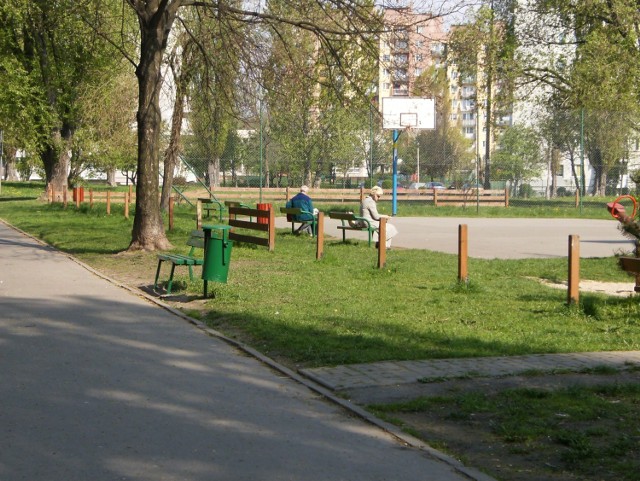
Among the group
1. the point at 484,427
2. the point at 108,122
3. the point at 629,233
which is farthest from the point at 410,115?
the point at 484,427

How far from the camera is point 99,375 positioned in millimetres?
8062

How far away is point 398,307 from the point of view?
11.9m

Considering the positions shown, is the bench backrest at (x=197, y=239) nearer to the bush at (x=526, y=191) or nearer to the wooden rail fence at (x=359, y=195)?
the wooden rail fence at (x=359, y=195)

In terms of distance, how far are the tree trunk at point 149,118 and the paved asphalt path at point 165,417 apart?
8.71m

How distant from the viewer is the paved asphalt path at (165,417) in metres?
5.53

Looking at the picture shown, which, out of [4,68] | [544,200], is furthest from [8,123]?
[544,200]

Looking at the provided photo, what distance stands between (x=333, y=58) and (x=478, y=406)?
43.9 ft

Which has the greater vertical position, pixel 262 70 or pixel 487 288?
pixel 262 70

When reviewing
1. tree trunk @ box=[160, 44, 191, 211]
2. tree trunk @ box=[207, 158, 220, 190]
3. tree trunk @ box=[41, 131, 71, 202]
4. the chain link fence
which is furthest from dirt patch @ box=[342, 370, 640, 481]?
tree trunk @ box=[41, 131, 71, 202]

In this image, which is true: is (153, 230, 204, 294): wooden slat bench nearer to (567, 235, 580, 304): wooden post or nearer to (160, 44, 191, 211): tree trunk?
(567, 235, 580, 304): wooden post

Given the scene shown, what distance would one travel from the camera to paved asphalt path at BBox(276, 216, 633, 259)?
69.8ft

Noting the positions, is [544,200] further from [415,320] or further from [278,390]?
[278,390]

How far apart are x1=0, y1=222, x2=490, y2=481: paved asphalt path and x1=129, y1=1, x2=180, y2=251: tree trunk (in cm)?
871

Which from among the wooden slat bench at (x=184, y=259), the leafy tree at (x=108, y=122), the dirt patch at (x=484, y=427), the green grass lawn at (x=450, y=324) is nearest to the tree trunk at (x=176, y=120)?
the green grass lawn at (x=450, y=324)
